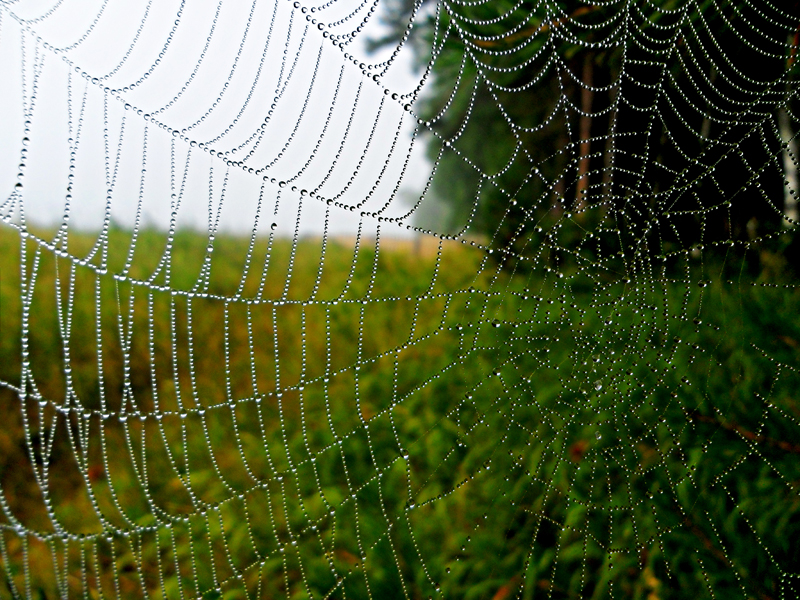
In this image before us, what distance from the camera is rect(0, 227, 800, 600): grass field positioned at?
3.34 ft

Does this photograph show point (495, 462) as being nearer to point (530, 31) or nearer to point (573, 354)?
point (573, 354)

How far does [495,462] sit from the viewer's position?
1334 mm

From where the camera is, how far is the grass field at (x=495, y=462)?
3.34ft

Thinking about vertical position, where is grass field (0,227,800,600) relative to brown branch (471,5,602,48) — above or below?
below

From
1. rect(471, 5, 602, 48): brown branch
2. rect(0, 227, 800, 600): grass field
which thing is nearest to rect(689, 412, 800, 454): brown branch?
rect(0, 227, 800, 600): grass field

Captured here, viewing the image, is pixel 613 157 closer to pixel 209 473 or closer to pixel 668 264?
pixel 668 264

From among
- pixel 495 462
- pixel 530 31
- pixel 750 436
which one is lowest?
pixel 495 462

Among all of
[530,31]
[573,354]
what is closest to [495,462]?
[573,354]

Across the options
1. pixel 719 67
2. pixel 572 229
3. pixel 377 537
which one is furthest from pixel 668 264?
pixel 377 537

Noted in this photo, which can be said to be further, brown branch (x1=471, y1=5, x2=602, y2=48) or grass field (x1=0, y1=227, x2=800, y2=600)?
brown branch (x1=471, y1=5, x2=602, y2=48)

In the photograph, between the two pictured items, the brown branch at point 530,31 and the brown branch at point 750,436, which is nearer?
the brown branch at point 750,436

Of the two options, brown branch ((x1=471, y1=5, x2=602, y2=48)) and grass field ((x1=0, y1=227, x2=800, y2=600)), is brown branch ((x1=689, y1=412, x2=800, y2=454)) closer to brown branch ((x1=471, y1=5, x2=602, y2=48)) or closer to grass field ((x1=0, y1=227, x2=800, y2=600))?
grass field ((x1=0, y1=227, x2=800, y2=600))

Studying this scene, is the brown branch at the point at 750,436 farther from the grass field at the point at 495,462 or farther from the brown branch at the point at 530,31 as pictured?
the brown branch at the point at 530,31

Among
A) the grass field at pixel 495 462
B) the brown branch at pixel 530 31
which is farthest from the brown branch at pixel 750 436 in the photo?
the brown branch at pixel 530 31
